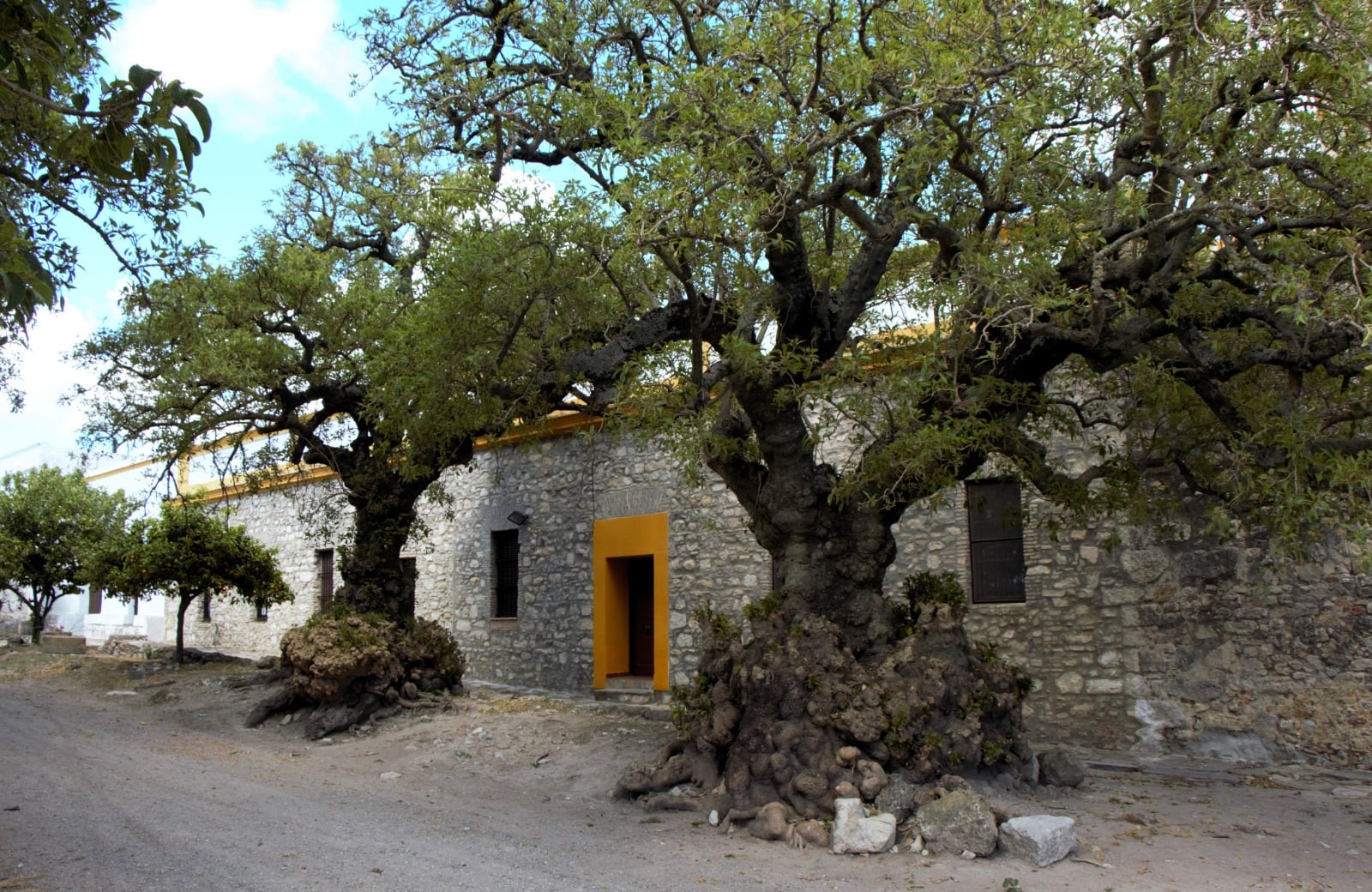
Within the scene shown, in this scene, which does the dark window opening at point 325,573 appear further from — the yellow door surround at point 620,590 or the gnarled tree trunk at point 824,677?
the gnarled tree trunk at point 824,677

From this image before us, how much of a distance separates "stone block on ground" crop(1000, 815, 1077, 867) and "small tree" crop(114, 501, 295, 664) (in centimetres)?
1300

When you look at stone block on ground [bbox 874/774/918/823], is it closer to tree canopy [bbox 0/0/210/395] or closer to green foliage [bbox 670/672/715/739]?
green foliage [bbox 670/672/715/739]

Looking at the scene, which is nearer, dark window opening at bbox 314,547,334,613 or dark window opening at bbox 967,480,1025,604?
dark window opening at bbox 967,480,1025,604

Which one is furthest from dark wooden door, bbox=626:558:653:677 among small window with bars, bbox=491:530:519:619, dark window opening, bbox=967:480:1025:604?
dark window opening, bbox=967:480:1025:604

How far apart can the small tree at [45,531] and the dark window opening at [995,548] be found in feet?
54.5

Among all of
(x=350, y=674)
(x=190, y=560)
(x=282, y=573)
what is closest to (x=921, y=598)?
(x=350, y=674)

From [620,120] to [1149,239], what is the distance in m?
3.72

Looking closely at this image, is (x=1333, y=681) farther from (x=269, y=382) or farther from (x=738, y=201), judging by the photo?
(x=269, y=382)

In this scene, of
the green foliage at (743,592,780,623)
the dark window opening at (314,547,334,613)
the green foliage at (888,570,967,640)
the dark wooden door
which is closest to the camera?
the green foliage at (743,592,780,623)

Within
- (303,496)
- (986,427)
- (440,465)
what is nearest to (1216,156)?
(986,427)

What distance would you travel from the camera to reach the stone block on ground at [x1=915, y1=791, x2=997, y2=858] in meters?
5.92

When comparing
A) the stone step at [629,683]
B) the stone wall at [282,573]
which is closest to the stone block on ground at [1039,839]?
the stone step at [629,683]

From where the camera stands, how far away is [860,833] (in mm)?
6082

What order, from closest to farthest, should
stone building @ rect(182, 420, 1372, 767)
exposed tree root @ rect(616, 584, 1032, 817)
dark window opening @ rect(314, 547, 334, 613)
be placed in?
1. exposed tree root @ rect(616, 584, 1032, 817)
2. stone building @ rect(182, 420, 1372, 767)
3. dark window opening @ rect(314, 547, 334, 613)
